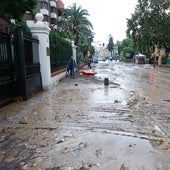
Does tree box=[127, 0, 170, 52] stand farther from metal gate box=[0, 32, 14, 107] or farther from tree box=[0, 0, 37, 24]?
metal gate box=[0, 32, 14, 107]

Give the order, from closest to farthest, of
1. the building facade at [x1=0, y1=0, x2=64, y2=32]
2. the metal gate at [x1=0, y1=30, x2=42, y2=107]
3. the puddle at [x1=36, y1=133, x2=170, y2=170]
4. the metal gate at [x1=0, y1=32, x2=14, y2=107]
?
1. the puddle at [x1=36, y1=133, x2=170, y2=170]
2. the metal gate at [x1=0, y1=32, x2=14, y2=107]
3. the metal gate at [x1=0, y1=30, x2=42, y2=107]
4. the building facade at [x1=0, y1=0, x2=64, y2=32]

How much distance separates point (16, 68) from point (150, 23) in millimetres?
50064

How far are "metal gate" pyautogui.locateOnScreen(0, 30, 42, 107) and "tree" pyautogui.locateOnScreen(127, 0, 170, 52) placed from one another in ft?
148

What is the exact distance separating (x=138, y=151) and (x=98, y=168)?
1072 millimetres

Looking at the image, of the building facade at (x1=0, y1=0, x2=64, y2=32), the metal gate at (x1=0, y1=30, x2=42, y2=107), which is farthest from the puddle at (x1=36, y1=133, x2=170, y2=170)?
the building facade at (x1=0, y1=0, x2=64, y2=32)

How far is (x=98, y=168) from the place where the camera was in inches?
179

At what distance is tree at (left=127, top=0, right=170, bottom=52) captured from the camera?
5453 cm

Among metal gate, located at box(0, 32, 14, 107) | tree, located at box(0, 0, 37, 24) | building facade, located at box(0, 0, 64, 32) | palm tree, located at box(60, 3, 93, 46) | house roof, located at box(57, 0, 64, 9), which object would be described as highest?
house roof, located at box(57, 0, 64, 9)

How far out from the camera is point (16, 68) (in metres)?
11.2

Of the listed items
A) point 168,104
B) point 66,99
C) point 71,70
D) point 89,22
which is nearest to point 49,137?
point 66,99

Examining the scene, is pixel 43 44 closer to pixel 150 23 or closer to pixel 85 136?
pixel 85 136

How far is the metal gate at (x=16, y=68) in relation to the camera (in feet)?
33.4

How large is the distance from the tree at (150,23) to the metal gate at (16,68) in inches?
1775

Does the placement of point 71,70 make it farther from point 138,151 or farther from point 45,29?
point 138,151
